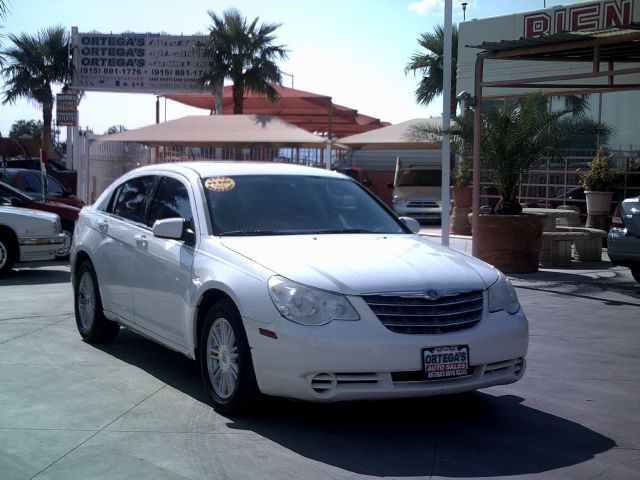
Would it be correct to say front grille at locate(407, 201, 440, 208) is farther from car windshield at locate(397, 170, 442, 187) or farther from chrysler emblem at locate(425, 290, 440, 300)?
chrysler emblem at locate(425, 290, 440, 300)

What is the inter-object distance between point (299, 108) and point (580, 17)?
16876 mm

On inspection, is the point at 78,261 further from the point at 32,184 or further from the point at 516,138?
the point at 32,184

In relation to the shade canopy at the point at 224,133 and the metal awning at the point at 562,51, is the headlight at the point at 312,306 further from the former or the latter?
the shade canopy at the point at 224,133

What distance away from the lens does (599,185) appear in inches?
701

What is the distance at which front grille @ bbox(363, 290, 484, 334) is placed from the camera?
518 cm

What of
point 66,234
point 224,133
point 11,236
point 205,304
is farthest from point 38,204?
point 224,133

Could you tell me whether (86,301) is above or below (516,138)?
below

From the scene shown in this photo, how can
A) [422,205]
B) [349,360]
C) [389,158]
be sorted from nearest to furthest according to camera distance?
[349,360], [422,205], [389,158]

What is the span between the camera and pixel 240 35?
32.1 meters

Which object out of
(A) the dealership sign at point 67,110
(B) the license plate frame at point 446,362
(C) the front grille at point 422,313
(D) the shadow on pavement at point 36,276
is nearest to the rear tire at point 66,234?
(D) the shadow on pavement at point 36,276

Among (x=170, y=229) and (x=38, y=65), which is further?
(x=38, y=65)

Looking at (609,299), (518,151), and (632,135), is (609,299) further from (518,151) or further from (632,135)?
(632,135)

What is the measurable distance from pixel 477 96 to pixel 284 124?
48.6 feet

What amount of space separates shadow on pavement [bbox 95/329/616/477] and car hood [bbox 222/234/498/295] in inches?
36.2
